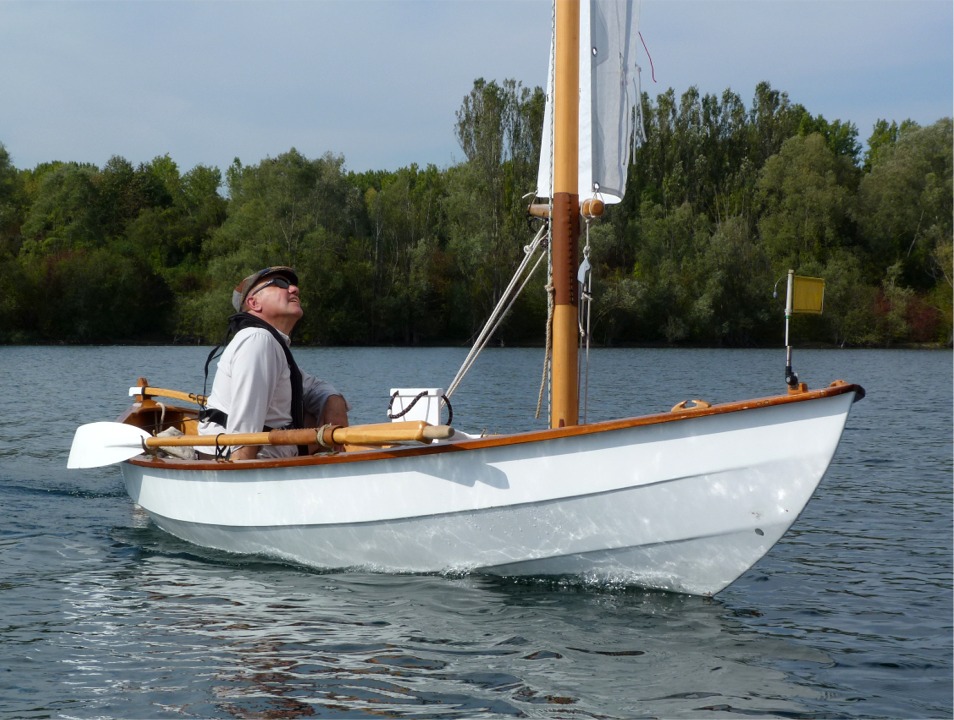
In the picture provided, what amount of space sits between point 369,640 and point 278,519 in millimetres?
1553

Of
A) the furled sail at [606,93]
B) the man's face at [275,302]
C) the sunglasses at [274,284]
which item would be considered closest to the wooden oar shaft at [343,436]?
the man's face at [275,302]

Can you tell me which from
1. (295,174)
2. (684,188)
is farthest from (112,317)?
(684,188)

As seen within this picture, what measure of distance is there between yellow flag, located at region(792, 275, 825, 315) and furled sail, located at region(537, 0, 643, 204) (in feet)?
5.87

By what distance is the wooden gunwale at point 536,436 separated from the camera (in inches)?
226

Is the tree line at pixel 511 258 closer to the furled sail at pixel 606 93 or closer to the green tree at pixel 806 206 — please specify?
the green tree at pixel 806 206

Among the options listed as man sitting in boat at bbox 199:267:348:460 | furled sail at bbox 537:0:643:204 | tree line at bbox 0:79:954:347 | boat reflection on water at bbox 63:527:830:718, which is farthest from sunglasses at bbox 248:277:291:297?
tree line at bbox 0:79:954:347

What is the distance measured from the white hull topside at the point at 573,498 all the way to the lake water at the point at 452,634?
0.88 feet

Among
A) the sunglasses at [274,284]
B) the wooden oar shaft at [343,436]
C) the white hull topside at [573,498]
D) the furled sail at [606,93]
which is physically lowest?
the white hull topside at [573,498]

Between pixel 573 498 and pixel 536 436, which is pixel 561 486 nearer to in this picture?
pixel 573 498

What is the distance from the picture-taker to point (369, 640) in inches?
244

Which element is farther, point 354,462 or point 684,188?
point 684,188

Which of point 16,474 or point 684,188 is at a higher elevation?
point 684,188

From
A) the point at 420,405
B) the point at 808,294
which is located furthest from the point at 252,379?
the point at 808,294

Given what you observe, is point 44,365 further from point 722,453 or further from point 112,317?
point 722,453
